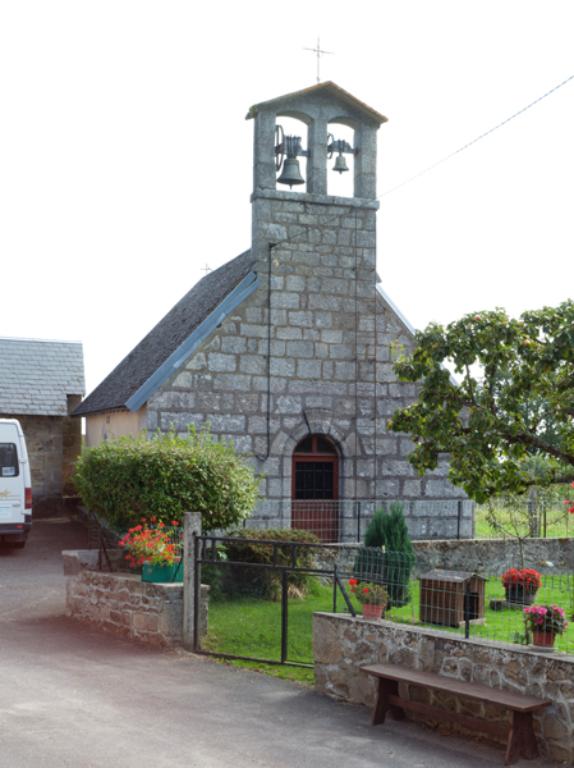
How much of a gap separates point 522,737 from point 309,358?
39.3ft

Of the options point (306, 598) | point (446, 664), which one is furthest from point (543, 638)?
point (306, 598)

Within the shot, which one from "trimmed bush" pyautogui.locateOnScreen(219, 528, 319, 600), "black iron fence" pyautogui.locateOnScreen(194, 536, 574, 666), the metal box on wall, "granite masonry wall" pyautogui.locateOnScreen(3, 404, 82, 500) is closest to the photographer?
"black iron fence" pyautogui.locateOnScreen(194, 536, 574, 666)

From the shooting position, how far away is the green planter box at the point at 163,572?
1203cm

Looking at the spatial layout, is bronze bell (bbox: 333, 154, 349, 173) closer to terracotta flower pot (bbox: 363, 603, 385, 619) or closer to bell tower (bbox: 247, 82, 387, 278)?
bell tower (bbox: 247, 82, 387, 278)

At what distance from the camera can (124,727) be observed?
8.22 m

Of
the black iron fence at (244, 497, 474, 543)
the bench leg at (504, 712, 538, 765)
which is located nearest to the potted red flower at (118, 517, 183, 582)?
the bench leg at (504, 712, 538, 765)

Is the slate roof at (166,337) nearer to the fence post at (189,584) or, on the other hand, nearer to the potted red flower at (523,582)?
the fence post at (189,584)

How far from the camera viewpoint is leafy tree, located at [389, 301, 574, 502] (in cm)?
1309

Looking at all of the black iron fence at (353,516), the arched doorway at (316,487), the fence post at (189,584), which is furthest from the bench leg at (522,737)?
the arched doorway at (316,487)

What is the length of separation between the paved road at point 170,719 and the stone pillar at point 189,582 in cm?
40

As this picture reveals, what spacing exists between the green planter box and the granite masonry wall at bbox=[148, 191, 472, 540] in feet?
20.0

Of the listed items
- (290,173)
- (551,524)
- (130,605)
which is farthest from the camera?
(551,524)

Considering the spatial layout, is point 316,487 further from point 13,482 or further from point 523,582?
point 523,582

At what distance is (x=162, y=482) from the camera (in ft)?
44.9
